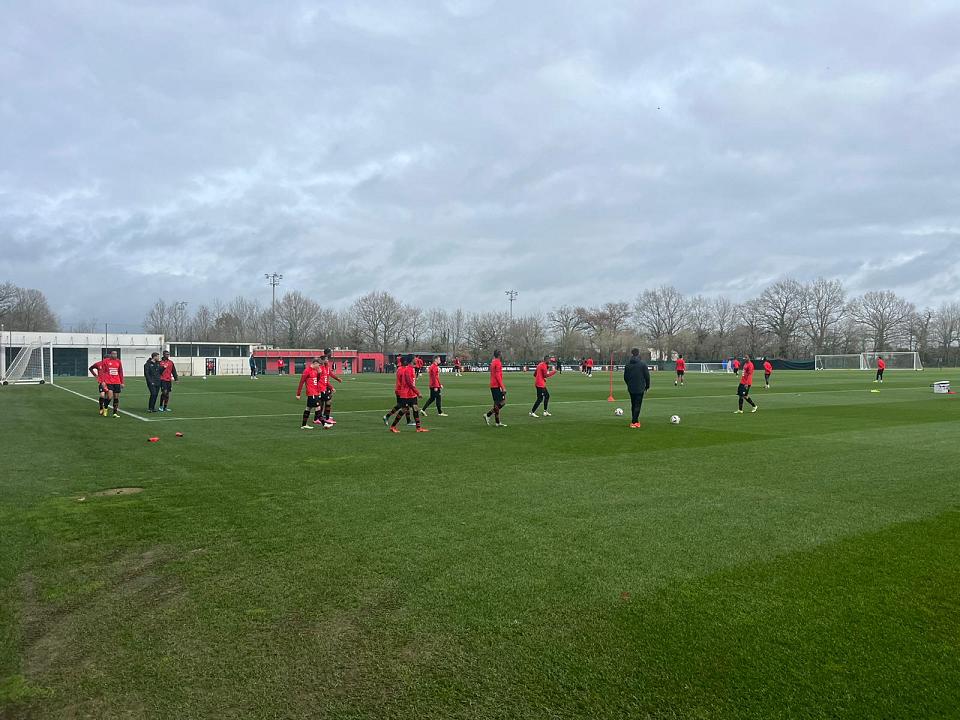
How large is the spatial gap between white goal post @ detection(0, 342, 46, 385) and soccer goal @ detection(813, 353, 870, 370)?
8559 cm

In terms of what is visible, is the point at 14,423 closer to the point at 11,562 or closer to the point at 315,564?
the point at 11,562

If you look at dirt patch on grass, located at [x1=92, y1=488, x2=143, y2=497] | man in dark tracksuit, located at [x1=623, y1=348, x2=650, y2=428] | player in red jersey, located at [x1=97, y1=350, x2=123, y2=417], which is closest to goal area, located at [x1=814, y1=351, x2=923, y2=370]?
man in dark tracksuit, located at [x1=623, y1=348, x2=650, y2=428]

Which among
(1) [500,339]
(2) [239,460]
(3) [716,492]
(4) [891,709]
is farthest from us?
(1) [500,339]

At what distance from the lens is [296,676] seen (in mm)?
3400

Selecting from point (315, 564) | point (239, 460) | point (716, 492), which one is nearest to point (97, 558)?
point (315, 564)

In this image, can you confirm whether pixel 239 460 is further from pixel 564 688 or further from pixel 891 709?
pixel 891 709

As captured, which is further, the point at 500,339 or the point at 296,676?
the point at 500,339

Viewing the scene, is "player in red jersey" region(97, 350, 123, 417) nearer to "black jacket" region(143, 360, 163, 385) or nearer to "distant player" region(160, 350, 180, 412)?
"distant player" region(160, 350, 180, 412)

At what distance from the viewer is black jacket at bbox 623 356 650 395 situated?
50.7ft

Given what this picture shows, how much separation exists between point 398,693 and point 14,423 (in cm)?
1801

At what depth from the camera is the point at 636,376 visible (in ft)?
51.0

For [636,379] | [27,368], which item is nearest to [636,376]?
[636,379]

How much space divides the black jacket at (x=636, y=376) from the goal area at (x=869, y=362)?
70.8 metres

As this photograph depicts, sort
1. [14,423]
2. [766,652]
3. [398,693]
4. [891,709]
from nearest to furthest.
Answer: [891,709] < [398,693] < [766,652] < [14,423]
